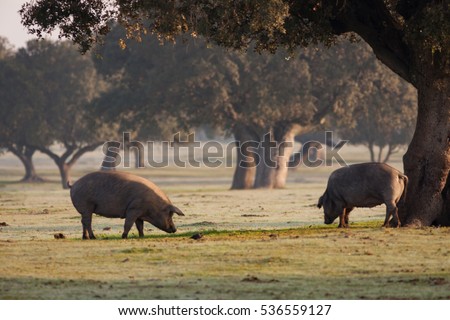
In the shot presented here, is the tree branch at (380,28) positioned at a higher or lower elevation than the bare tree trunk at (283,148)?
higher

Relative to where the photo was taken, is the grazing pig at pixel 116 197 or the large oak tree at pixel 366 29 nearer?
the grazing pig at pixel 116 197

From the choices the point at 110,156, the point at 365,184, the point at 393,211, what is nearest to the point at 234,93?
the point at 110,156

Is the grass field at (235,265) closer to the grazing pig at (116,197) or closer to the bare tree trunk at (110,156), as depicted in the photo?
the grazing pig at (116,197)

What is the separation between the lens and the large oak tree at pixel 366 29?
2811 centimetres

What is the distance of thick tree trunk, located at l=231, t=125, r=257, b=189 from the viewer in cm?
7756

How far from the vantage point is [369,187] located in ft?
91.7

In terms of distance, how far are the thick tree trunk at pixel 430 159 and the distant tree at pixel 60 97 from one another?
6681cm

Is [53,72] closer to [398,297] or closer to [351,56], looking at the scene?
[351,56]

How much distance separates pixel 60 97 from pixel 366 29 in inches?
2772

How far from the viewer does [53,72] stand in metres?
98.3

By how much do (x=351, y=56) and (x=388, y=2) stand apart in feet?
147

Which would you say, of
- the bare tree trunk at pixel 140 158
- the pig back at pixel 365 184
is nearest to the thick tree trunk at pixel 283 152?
the bare tree trunk at pixel 140 158

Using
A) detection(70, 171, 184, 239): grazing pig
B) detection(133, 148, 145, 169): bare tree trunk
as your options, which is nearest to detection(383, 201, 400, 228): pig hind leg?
detection(70, 171, 184, 239): grazing pig

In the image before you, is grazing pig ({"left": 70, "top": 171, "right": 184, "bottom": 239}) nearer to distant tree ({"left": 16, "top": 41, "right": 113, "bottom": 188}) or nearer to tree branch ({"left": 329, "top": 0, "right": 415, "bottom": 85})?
tree branch ({"left": 329, "top": 0, "right": 415, "bottom": 85})
